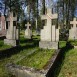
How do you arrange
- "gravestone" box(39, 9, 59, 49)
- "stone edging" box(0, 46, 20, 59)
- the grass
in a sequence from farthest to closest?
1. "gravestone" box(39, 9, 59, 49)
2. "stone edging" box(0, 46, 20, 59)
3. the grass

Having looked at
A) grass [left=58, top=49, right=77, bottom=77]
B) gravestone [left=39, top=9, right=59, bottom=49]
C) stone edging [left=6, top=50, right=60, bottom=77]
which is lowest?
grass [left=58, top=49, right=77, bottom=77]

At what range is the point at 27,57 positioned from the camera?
9.49m

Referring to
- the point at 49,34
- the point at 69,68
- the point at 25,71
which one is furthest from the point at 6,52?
the point at 25,71

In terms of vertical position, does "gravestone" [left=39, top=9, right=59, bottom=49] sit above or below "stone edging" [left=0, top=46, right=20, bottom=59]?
above

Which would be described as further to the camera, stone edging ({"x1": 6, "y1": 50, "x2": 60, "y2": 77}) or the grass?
the grass

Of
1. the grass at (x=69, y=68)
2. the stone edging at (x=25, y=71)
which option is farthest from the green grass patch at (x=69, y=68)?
the stone edging at (x=25, y=71)

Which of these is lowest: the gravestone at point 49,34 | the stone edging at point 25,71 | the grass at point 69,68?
the grass at point 69,68

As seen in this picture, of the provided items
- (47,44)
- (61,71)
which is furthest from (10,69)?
(47,44)

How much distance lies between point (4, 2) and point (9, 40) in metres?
23.2

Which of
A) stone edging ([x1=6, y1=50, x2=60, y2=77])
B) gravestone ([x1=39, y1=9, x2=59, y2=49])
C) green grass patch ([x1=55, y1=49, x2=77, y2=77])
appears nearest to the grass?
green grass patch ([x1=55, y1=49, x2=77, y2=77])

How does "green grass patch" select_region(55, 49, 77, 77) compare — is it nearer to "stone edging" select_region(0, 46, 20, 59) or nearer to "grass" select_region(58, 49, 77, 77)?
"grass" select_region(58, 49, 77, 77)

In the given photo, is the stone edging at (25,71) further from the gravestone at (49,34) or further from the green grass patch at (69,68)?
the gravestone at (49,34)

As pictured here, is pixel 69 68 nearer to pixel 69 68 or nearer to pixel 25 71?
pixel 69 68

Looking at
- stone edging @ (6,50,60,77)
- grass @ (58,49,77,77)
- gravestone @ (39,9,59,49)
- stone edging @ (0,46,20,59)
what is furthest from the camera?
gravestone @ (39,9,59,49)
